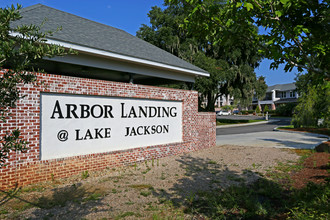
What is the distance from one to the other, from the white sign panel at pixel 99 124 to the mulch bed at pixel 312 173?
498 centimetres

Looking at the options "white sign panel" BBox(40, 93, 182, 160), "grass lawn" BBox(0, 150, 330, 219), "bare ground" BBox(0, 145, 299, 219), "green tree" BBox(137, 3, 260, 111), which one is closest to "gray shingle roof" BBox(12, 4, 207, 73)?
"white sign panel" BBox(40, 93, 182, 160)

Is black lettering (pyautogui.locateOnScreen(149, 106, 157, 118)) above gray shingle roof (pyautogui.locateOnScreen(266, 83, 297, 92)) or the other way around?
the other way around

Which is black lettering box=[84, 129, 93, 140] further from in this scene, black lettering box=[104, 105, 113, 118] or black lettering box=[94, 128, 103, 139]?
black lettering box=[104, 105, 113, 118]

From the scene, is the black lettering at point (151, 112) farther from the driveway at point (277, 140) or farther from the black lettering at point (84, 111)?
the driveway at point (277, 140)

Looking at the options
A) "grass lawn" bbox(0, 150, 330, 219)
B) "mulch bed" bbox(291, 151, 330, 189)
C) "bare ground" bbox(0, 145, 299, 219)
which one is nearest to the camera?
"grass lawn" bbox(0, 150, 330, 219)

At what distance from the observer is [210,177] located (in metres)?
6.65

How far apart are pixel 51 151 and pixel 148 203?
11.1 feet

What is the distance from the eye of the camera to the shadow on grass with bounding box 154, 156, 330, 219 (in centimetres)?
Result: 418

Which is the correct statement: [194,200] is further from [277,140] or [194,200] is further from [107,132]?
[277,140]

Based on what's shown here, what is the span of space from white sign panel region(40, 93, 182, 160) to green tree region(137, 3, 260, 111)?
1431cm

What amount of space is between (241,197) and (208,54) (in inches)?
950

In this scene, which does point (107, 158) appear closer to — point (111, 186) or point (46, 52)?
point (111, 186)

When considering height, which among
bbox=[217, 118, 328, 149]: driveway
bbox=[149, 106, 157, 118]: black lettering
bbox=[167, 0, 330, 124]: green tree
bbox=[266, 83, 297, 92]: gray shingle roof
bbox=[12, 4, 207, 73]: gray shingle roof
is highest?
bbox=[266, 83, 297, 92]: gray shingle roof

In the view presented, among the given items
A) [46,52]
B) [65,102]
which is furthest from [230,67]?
[46,52]
